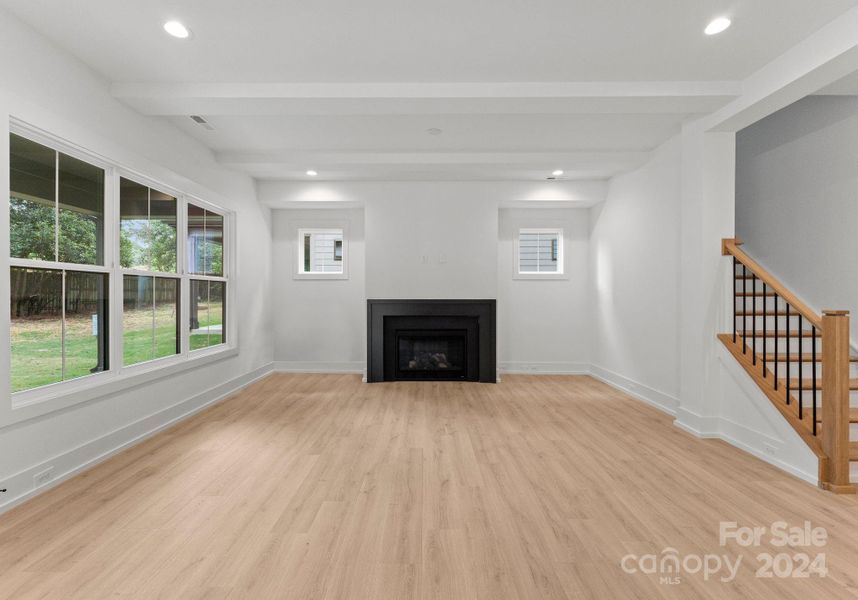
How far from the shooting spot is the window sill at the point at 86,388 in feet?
8.18

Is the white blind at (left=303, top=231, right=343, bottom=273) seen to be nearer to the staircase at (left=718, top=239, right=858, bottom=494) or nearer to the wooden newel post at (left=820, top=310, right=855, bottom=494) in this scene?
Result: the staircase at (left=718, top=239, right=858, bottom=494)

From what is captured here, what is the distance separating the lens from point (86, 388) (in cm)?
294

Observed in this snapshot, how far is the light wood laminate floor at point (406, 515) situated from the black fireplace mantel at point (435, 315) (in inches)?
77.8

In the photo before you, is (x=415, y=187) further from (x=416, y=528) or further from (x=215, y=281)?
(x=416, y=528)

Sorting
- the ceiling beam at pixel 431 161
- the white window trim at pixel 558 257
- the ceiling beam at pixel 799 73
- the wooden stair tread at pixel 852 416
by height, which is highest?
the ceiling beam at pixel 431 161

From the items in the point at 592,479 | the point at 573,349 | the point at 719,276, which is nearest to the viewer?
the point at 592,479

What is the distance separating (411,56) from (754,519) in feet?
11.1

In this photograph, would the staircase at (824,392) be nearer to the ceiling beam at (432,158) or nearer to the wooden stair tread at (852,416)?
the wooden stair tread at (852,416)

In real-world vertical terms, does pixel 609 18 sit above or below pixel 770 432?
above

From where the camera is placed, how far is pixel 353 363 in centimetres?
651

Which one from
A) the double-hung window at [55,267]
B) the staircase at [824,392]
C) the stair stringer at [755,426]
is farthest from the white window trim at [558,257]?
the double-hung window at [55,267]

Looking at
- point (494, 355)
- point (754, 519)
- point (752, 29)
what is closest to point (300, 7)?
point (752, 29)

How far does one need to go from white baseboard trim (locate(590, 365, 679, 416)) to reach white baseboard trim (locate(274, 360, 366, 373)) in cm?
347

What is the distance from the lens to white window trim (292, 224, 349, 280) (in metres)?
6.52
